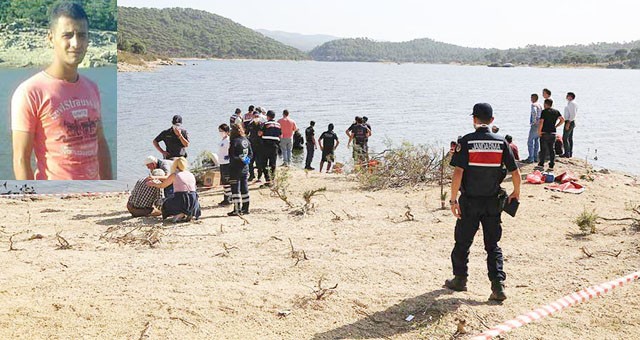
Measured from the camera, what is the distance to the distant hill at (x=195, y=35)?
133 meters

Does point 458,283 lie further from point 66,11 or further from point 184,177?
point 66,11

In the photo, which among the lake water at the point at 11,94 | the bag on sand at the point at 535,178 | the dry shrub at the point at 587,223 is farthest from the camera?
the bag on sand at the point at 535,178

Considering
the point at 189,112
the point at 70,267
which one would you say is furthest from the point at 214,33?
the point at 70,267

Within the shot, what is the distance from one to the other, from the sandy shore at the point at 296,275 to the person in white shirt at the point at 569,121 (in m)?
4.58

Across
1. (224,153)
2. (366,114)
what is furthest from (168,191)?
(366,114)

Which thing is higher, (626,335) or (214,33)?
(214,33)

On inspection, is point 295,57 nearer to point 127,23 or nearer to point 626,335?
point 127,23

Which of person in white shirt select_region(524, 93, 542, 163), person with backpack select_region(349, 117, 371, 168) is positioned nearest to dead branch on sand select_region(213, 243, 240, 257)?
person with backpack select_region(349, 117, 371, 168)

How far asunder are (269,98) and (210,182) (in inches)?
1414

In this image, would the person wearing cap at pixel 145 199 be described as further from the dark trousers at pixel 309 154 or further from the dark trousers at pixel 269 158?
the dark trousers at pixel 309 154

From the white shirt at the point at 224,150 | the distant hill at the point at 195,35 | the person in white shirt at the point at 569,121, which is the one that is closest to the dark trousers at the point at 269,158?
the white shirt at the point at 224,150

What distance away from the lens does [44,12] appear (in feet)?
32.8

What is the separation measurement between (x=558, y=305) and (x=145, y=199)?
5758mm

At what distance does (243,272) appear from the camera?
6309mm
